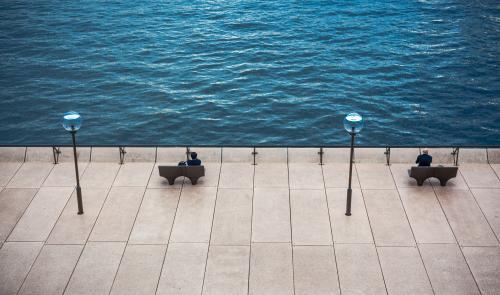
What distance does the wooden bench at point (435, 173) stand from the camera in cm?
1995

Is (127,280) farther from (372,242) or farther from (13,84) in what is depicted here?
(13,84)

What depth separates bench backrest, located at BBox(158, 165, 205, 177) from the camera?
20.2 metres

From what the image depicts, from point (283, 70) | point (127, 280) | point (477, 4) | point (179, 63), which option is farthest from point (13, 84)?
point (477, 4)

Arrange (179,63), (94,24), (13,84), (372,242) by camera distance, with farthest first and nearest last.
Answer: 1. (94,24)
2. (179,63)
3. (13,84)
4. (372,242)

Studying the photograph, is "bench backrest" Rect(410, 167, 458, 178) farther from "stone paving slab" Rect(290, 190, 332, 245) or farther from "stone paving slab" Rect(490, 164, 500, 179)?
"stone paving slab" Rect(290, 190, 332, 245)

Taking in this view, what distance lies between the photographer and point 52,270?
1689 cm

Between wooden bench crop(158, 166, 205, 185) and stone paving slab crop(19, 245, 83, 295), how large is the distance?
375 cm

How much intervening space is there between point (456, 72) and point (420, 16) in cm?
1253

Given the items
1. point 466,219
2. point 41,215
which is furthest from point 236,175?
point 466,219

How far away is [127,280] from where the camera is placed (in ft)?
54.2

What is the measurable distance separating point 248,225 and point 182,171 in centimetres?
308

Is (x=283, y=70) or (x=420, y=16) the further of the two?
(x=420, y=16)

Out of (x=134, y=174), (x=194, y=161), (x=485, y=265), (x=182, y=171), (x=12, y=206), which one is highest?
(x=194, y=161)

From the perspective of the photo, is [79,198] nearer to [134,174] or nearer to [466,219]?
[134,174]
